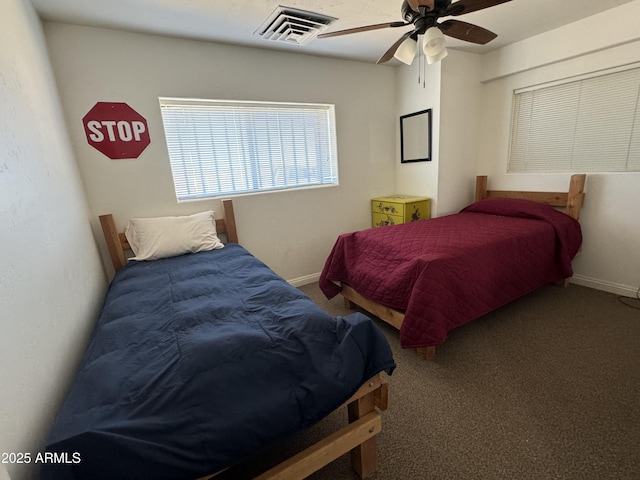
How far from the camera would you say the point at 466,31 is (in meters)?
1.61

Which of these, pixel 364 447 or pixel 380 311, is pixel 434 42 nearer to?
pixel 380 311

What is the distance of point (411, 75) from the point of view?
3.20m

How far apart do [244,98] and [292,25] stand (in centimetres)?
76

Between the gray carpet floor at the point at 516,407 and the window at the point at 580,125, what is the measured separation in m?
1.37

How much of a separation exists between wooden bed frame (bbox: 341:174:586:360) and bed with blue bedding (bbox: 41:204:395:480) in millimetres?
881

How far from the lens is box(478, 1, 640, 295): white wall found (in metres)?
2.24

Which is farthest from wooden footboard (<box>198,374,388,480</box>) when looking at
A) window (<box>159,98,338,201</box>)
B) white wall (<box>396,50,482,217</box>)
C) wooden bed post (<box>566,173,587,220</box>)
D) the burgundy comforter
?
wooden bed post (<box>566,173,587,220</box>)

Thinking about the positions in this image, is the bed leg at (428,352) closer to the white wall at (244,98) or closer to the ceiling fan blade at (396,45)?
the white wall at (244,98)

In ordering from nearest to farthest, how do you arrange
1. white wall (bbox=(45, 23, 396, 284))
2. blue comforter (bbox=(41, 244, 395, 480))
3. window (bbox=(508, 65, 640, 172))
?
blue comforter (bbox=(41, 244, 395, 480)), white wall (bbox=(45, 23, 396, 284)), window (bbox=(508, 65, 640, 172))

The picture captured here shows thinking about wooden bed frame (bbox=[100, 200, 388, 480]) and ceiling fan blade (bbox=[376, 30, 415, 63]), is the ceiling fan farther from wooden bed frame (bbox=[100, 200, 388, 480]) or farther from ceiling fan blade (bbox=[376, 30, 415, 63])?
wooden bed frame (bbox=[100, 200, 388, 480])

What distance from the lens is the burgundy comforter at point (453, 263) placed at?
5.62ft

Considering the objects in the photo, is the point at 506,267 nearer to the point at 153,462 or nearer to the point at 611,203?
the point at 611,203

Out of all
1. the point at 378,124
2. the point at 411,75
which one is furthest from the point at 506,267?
the point at 411,75

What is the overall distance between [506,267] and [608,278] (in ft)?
4.52
